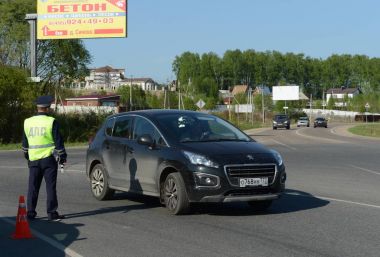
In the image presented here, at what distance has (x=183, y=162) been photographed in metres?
9.47

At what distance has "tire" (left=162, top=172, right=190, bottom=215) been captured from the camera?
9.46 meters

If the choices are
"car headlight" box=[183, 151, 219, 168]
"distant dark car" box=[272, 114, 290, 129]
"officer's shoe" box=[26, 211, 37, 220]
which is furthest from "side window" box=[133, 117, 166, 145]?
"distant dark car" box=[272, 114, 290, 129]

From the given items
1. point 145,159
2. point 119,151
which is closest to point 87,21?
point 119,151

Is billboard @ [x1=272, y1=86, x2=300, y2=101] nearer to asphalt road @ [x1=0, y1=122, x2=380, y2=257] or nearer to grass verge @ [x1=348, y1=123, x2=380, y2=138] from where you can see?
grass verge @ [x1=348, y1=123, x2=380, y2=138]

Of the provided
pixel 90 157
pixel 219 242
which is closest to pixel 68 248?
pixel 219 242

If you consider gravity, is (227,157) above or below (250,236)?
above

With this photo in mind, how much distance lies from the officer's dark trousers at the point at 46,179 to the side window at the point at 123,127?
211 cm

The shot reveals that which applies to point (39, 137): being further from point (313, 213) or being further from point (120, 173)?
point (313, 213)

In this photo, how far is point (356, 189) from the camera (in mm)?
13227

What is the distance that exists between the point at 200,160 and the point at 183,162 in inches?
11.3

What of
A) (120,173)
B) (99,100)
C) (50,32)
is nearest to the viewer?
(120,173)

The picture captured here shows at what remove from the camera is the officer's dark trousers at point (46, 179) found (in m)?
9.19

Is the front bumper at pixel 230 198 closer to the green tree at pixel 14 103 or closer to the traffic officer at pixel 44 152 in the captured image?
the traffic officer at pixel 44 152

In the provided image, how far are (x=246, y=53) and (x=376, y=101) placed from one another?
131ft
